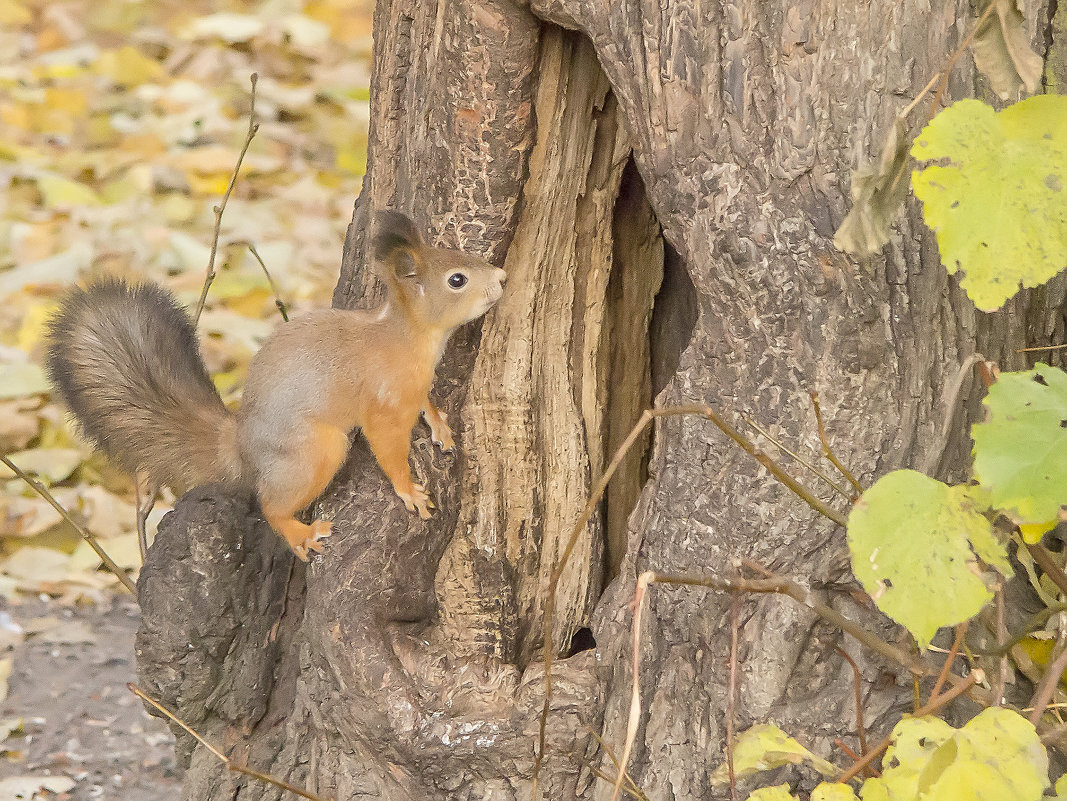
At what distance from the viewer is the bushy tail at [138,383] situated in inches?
→ 79.3

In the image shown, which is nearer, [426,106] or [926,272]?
[926,272]

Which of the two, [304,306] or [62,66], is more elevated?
[62,66]

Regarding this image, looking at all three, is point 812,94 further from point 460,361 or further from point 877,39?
point 460,361

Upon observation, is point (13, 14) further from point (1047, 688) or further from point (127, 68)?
point (1047, 688)

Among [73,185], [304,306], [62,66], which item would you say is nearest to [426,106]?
[304,306]

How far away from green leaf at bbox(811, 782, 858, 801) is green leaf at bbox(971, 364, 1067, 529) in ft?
1.01

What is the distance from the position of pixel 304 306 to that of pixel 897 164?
9.38ft

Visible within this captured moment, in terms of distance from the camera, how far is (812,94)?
4.28ft

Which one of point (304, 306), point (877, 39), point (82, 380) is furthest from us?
point (304, 306)

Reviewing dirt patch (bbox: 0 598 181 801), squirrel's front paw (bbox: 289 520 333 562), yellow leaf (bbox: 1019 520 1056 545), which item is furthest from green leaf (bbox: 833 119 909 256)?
dirt patch (bbox: 0 598 181 801)

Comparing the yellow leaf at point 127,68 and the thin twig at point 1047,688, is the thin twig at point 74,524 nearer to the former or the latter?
the thin twig at point 1047,688

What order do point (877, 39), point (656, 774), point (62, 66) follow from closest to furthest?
point (877, 39)
point (656, 774)
point (62, 66)

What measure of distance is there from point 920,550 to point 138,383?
1431 mm

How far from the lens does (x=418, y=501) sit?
1775mm
